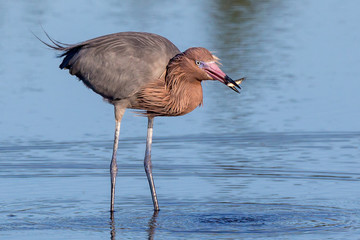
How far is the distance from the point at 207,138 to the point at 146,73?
248 centimetres

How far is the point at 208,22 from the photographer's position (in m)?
17.3

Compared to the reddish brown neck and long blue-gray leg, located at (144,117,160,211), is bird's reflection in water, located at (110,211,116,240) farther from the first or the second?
the reddish brown neck

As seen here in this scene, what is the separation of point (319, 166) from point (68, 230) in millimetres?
3342

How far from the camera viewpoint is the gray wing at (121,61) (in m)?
9.59

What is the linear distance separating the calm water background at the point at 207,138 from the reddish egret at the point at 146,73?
636 millimetres

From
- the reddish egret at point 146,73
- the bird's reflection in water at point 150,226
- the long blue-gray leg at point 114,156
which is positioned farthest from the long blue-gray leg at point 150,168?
the long blue-gray leg at point 114,156

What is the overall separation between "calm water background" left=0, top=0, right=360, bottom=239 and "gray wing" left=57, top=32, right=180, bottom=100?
114cm

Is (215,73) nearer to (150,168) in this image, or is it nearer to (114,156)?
(150,168)

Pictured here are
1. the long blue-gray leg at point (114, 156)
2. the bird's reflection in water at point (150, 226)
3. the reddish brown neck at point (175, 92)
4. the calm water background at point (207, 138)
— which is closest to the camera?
the bird's reflection in water at point (150, 226)

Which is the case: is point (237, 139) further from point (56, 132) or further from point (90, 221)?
point (90, 221)

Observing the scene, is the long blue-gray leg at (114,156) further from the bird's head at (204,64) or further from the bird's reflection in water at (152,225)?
the bird's head at (204,64)

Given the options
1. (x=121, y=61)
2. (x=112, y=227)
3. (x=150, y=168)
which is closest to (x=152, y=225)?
(x=112, y=227)

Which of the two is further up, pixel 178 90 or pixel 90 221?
pixel 178 90

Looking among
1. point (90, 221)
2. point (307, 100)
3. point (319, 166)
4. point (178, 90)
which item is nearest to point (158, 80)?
point (178, 90)
